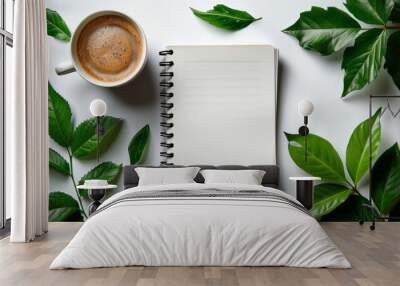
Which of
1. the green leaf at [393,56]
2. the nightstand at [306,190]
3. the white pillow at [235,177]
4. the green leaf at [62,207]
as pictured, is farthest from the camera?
the green leaf at [62,207]

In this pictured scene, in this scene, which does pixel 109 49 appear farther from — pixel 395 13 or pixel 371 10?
pixel 395 13

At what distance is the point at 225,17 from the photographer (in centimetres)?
684

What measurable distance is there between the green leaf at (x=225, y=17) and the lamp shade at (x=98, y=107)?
1475 mm

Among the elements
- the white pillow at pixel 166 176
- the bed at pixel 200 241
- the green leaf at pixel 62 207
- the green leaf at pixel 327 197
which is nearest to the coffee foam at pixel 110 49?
the white pillow at pixel 166 176

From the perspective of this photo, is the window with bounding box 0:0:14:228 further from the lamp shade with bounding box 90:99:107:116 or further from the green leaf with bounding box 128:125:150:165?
the green leaf with bounding box 128:125:150:165

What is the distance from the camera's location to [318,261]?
4168 mm

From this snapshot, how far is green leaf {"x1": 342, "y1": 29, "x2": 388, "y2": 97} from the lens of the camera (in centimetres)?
651

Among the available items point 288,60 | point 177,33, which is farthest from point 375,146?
point 177,33

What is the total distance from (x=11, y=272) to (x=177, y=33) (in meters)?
3.71

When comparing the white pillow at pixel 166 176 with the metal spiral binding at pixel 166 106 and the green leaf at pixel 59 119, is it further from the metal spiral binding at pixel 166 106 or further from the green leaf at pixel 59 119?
the green leaf at pixel 59 119

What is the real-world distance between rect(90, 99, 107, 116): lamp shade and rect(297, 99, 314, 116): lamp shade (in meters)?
2.07

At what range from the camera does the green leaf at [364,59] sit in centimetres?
651

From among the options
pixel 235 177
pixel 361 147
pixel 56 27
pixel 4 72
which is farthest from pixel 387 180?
pixel 4 72

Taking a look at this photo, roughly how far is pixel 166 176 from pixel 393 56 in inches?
109
